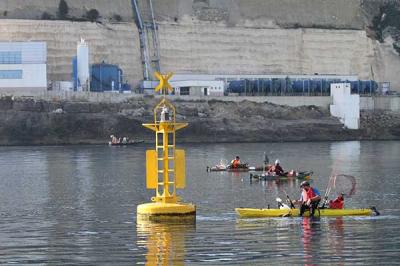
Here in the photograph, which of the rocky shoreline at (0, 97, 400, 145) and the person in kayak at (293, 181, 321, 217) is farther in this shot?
the rocky shoreline at (0, 97, 400, 145)

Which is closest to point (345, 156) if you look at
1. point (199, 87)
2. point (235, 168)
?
point (235, 168)

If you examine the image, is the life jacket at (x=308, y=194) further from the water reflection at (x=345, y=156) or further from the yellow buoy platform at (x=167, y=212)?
the water reflection at (x=345, y=156)

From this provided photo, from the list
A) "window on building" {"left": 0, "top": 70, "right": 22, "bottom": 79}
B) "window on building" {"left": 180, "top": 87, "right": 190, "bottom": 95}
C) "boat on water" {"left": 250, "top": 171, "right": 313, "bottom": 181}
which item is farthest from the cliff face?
"boat on water" {"left": 250, "top": 171, "right": 313, "bottom": 181}

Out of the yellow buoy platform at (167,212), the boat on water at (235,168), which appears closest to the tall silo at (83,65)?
the boat on water at (235,168)

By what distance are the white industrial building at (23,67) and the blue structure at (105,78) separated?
315 inches

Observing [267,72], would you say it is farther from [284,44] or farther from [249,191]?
[249,191]

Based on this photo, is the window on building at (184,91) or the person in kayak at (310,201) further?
the window on building at (184,91)

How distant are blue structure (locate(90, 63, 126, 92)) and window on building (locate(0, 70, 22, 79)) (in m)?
9.45

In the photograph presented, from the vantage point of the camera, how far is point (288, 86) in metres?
140

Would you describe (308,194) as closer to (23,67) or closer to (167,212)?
(167,212)

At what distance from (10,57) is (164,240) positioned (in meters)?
87.8

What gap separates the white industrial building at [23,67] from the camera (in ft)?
Result: 405

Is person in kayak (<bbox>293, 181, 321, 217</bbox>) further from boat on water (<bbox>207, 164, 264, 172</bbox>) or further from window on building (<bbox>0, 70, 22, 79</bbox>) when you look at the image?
window on building (<bbox>0, 70, 22, 79</bbox>)

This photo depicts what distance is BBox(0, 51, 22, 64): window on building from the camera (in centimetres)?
12318
